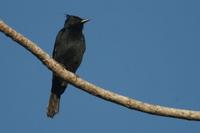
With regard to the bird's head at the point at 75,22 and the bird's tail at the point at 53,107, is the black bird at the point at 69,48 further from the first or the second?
the bird's tail at the point at 53,107

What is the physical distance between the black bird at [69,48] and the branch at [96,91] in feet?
8.43

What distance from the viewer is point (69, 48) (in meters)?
8.50

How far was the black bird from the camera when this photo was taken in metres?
8.26

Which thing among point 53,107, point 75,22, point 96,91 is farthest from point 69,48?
point 96,91

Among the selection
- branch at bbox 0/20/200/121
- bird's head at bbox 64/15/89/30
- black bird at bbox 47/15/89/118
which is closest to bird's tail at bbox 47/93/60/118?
black bird at bbox 47/15/89/118

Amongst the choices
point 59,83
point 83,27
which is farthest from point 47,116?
point 83,27

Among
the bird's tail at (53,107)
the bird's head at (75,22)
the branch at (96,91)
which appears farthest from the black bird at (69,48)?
the branch at (96,91)

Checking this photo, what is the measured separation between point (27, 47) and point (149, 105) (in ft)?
5.17

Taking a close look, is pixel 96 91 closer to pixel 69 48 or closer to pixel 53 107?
pixel 53 107

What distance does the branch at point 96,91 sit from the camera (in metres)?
4.93

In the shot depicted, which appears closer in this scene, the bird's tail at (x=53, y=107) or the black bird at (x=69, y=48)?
the bird's tail at (x=53, y=107)

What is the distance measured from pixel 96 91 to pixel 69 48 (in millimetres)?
3234

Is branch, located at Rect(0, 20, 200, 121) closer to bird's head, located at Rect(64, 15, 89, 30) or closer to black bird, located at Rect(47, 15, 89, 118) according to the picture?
black bird, located at Rect(47, 15, 89, 118)

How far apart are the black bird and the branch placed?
8.43ft
